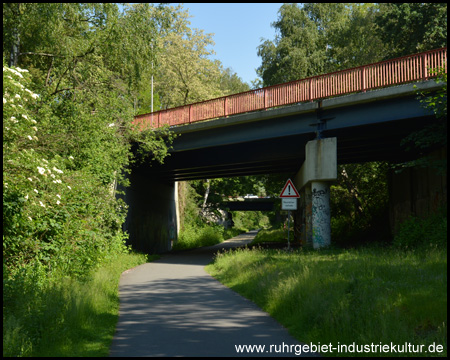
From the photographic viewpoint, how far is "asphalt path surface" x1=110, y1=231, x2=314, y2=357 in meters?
6.27

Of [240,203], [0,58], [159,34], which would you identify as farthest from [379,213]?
[240,203]

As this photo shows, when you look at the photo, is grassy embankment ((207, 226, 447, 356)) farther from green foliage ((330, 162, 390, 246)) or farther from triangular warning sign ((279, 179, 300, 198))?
green foliage ((330, 162, 390, 246))

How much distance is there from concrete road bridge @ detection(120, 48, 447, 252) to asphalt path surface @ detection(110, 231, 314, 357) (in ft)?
31.1

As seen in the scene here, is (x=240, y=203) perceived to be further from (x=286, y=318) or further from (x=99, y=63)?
(x=286, y=318)

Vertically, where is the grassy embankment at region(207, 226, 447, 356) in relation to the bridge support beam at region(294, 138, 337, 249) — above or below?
below

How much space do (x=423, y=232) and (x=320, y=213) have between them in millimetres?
5052

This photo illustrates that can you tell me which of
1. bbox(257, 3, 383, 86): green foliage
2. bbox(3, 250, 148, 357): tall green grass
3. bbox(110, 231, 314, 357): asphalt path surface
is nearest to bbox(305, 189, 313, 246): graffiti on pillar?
bbox(110, 231, 314, 357): asphalt path surface

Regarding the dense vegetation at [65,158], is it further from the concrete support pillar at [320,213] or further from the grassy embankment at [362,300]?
the concrete support pillar at [320,213]

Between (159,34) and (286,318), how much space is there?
14.4 m

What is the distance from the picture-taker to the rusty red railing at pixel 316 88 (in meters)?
17.2

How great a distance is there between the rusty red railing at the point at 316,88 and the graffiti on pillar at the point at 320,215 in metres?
4.16

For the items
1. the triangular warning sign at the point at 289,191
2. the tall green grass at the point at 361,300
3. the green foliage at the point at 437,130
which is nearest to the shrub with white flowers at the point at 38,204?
the tall green grass at the point at 361,300

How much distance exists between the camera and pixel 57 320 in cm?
707

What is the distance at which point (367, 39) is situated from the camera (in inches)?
1690
